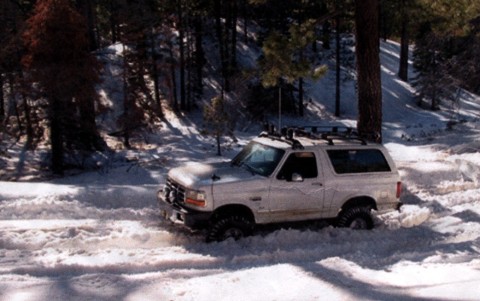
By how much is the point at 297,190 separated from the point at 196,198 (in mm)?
1946

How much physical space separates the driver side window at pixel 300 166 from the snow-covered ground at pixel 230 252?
1.06 m

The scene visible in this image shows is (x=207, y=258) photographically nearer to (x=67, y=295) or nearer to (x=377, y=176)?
(x=67, y=295)

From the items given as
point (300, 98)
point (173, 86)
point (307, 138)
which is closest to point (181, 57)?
point (173, 86)

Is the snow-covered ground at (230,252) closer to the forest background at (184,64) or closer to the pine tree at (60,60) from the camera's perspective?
the forest background at (184,64)

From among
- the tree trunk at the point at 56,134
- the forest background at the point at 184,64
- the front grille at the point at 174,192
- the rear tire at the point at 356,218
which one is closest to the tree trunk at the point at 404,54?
the forest background at the point at 184,64

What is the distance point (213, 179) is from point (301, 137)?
2609 millimetres

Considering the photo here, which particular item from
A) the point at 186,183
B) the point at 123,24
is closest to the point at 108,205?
the point at 186,183

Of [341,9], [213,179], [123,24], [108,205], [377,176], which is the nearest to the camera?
[213,179]

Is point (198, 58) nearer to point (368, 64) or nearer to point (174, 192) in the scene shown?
point (368, 64)

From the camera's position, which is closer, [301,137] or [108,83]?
[301,137]

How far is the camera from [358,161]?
10.1m

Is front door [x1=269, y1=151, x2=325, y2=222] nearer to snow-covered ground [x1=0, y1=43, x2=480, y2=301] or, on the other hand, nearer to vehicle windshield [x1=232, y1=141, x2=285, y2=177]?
vehicle windshield [x1=232, y1=141, x2=285, y2=177]

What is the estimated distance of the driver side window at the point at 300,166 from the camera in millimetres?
9391

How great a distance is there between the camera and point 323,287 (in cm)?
632
